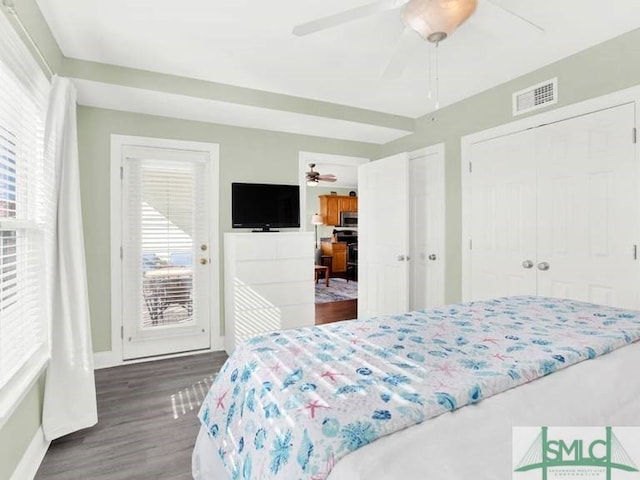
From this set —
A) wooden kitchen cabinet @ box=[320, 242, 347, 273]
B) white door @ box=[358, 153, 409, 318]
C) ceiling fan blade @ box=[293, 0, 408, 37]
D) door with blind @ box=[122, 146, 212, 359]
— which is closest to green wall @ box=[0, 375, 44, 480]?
door with blind @ box=[122, 146, 212, 359]

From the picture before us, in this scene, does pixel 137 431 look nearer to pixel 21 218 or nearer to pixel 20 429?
pixel 20 429

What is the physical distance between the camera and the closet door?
2.30m

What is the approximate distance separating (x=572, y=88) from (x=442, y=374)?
2.54m

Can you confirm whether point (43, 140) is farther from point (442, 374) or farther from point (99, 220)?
point (442, 374)

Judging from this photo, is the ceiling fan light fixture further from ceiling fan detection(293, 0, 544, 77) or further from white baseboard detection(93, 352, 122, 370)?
white baseboard detection(93, 352, 122, 370)

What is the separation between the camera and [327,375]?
3.59ft

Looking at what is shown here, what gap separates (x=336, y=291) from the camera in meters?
7.11

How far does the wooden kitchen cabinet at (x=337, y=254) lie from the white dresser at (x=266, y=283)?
17.4ft

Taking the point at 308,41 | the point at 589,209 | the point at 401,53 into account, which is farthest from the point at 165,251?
the point at 589,209

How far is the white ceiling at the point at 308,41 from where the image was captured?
6.66 feet

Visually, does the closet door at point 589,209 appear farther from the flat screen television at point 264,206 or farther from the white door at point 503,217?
the flat screen television at point 264,206

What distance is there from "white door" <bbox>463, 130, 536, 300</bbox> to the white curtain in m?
3.04

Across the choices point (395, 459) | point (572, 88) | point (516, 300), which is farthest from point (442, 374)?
point (572, 88)

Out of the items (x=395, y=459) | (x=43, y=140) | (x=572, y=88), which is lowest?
(x=395, y=459)
